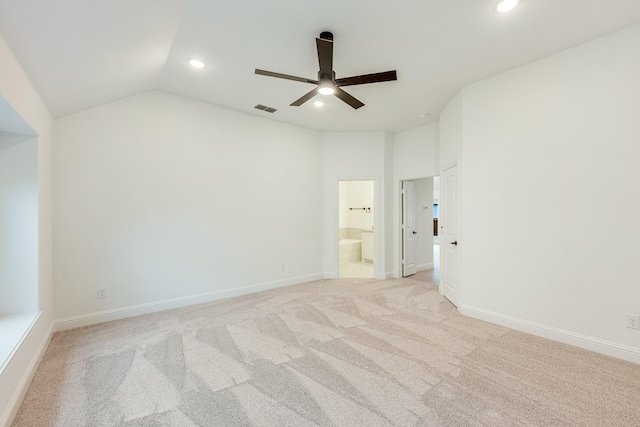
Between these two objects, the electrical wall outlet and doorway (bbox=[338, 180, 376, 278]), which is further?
doorway (bbox=[338, 180, 376, 278])

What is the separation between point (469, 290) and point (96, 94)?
16.6 feet

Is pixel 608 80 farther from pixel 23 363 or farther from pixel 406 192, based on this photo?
pixel 23 363

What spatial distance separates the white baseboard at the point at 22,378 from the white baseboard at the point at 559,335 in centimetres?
437

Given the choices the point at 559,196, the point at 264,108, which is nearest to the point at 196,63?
the point at 264,108

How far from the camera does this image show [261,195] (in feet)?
15.8

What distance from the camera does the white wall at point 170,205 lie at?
10.8ft

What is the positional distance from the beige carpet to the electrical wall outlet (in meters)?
0.34

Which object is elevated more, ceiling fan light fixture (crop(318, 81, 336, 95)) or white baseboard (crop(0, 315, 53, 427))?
ceiling fan light fixture (crop(318, 81, 336, 95))

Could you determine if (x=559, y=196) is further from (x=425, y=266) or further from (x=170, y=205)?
(x=170, y=205)

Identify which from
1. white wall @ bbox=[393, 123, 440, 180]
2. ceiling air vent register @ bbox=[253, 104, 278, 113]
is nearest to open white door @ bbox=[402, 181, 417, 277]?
white wall @ bbox=[393, 123, 440, 180]

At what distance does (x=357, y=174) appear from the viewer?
5672mm

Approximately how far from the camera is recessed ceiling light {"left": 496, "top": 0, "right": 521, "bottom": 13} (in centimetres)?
216

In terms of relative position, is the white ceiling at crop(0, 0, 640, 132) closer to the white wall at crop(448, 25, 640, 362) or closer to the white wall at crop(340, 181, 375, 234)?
the white wall at crop(448, 25, 640, 362)

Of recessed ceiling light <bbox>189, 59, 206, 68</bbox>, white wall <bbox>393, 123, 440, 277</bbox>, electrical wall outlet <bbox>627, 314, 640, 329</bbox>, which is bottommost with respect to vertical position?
electrical wall outlet <bbox>627, 314, 640, 329</bbox>
